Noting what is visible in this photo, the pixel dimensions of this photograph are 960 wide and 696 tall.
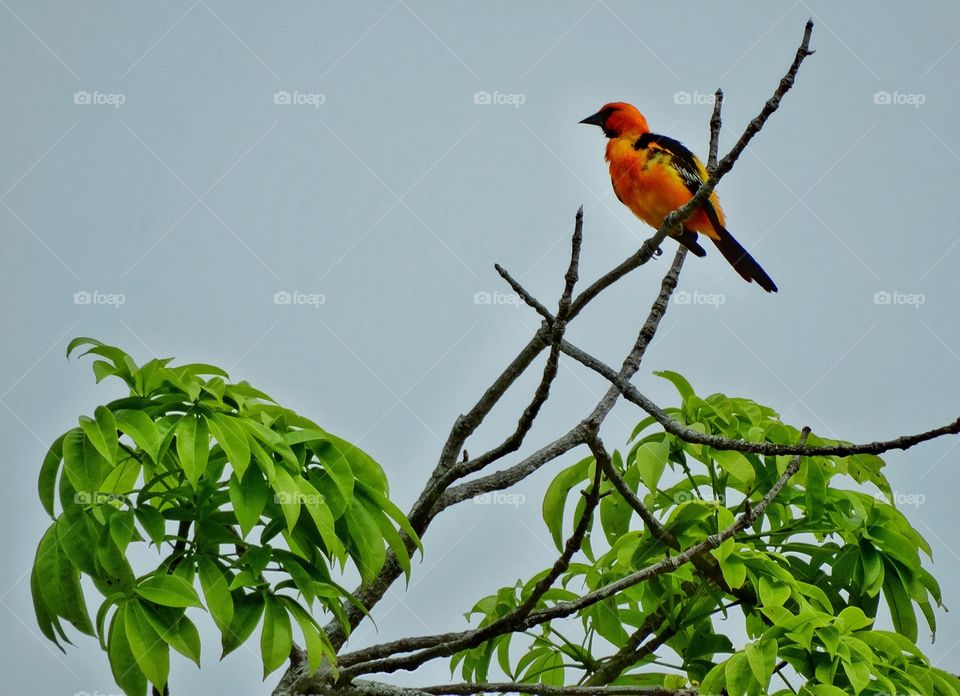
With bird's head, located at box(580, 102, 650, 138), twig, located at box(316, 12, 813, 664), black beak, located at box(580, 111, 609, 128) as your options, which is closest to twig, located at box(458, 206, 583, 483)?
twig, located at box(316, 12, 813, 664)

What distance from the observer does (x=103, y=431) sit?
139 centimetres

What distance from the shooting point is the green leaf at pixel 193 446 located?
136 centimetres

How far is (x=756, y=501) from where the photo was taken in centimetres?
195

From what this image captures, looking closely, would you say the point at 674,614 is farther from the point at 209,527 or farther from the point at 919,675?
the point at 209,527

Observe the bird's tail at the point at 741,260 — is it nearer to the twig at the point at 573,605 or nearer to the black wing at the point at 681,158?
the black wing at the point at 681,158

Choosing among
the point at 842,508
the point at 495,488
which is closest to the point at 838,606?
the point at 842,508

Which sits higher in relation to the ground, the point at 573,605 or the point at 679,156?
the point at 679,156

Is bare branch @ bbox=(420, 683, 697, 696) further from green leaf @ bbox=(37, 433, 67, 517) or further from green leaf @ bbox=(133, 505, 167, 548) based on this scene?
green leaf @ bbox=(37, 433, 67, 517)

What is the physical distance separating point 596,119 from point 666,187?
1.92 feet

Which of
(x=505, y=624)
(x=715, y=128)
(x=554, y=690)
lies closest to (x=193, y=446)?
(x=505, y=624)

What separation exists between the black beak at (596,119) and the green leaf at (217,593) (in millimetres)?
2265

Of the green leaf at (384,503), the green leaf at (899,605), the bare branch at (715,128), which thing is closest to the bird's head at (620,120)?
the bare branch at (715,128)

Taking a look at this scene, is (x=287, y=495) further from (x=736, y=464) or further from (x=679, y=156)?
(x=679, y=156)

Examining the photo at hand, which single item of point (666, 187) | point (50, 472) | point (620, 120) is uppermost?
point (620, 120)
